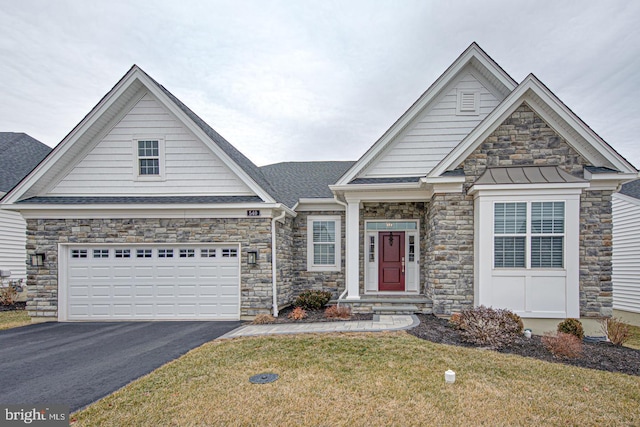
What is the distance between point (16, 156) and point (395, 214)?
16.9 meters

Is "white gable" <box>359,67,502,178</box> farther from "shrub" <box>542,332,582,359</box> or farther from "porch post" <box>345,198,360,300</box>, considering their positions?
"shrub" <box>542,332,582,359</box>

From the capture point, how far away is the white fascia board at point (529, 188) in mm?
7824

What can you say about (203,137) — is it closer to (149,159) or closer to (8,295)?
(149,159)

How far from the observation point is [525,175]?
832 cm

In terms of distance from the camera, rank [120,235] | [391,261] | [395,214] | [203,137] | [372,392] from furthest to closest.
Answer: [391,261] → [395,214] → [120,235] → [203,137] → [372,392]

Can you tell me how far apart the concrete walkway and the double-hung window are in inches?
107

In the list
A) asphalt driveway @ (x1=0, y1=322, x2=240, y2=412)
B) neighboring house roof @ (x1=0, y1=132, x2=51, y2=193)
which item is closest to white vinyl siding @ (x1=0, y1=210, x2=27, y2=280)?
neighboring house roof @ (x1=0, y1=132, x2=51, y2=193)

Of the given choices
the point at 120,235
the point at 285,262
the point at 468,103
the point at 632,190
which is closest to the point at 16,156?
the point at 120,235

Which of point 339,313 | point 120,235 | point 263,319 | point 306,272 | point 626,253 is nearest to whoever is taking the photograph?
point 339,313

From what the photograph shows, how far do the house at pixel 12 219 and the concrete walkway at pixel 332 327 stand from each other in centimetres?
1156

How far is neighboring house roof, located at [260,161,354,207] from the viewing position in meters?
12.5

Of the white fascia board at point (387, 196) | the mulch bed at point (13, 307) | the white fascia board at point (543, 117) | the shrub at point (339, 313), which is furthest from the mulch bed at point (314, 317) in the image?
the mulch bed at point (13, 307)

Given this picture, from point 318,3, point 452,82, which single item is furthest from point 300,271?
point 318,3

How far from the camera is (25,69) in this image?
42.0 ft
